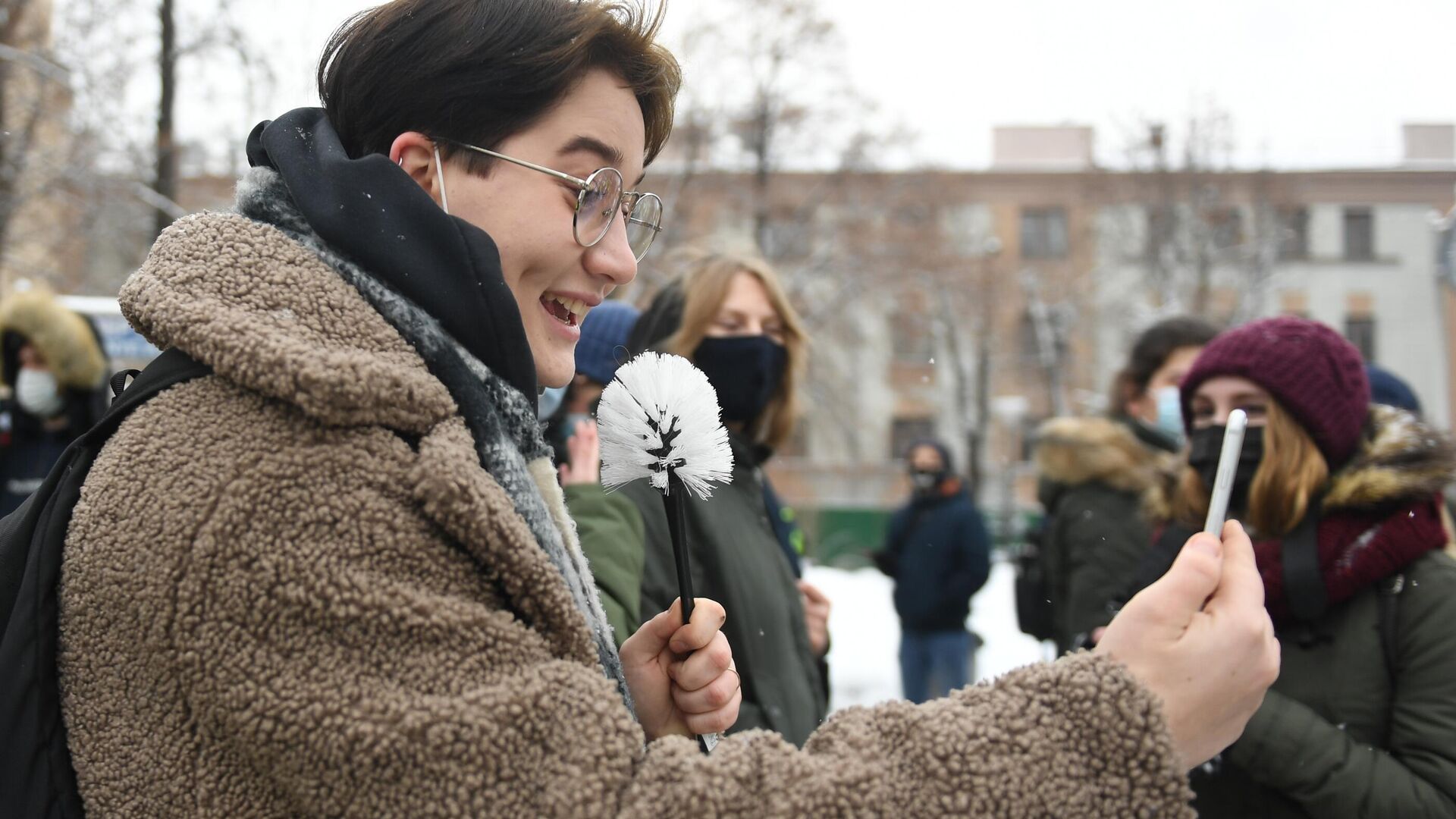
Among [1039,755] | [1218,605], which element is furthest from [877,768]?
[1218,605]

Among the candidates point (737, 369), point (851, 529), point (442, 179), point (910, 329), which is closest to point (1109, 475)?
point (737, 369)

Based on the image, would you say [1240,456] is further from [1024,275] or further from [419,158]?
[1024,275]

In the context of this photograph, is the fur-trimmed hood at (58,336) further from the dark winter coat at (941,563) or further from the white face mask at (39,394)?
A: the dark winter coat at (941,563)

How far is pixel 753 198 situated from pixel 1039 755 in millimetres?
19521

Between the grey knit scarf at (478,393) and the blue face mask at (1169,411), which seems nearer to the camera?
the grey knit scarf at (478,393)

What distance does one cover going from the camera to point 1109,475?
4398mm

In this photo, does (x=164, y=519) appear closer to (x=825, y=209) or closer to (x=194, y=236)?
(x=194, y=236)

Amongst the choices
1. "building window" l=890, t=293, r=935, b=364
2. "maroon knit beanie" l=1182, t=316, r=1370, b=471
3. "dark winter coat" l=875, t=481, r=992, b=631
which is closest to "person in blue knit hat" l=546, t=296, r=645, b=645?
"maroon knit beanie" l=1182, t=316, r=1370, b=471

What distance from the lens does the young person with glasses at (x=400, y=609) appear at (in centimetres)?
101

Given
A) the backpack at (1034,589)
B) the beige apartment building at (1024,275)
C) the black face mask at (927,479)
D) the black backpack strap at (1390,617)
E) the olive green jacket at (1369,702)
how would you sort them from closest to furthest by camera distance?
the olive green jacket at (1369,702), the black backpack strap at (1390,617), the backpack at (1034,589), the black face mask at (927,479), the beige apartment building at (1024,275)

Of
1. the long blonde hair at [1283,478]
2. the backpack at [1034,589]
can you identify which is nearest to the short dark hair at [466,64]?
the long blonde hair at [1283,478]

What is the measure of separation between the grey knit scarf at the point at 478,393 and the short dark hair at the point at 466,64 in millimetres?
147

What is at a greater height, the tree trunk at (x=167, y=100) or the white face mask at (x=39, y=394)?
the tree trunk at (x=167, y=100)

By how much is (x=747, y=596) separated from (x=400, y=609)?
1.65 meters
